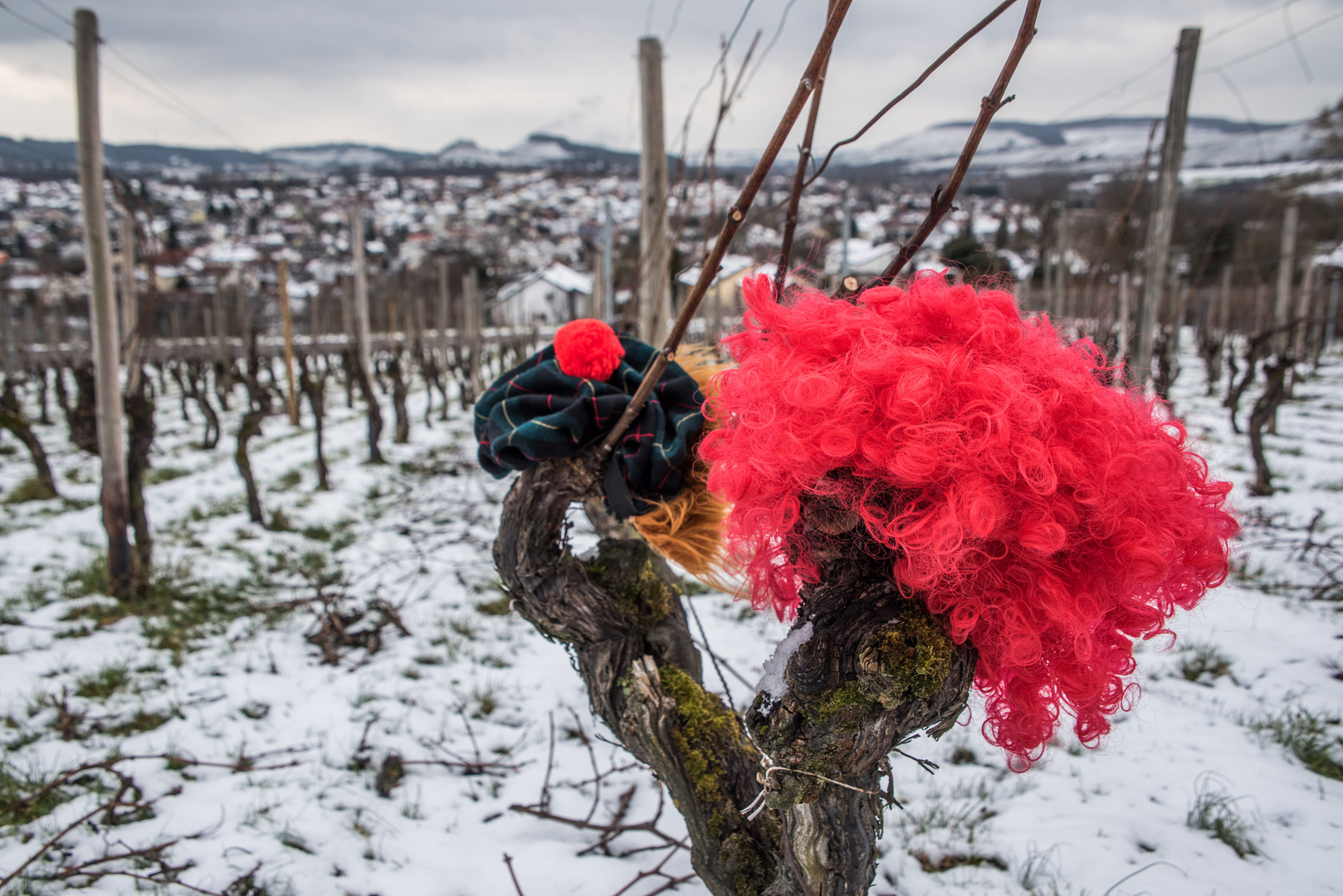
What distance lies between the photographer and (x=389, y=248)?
5947 cm

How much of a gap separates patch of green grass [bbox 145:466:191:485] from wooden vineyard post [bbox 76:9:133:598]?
4025 millimetres

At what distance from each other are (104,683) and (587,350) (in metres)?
3.37

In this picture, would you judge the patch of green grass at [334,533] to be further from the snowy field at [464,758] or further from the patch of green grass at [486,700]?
the patch of green grass at [486,700]

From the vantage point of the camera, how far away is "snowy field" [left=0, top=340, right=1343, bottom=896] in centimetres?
196

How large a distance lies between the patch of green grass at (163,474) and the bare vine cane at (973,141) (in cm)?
909

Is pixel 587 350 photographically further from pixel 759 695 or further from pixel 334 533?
pixel 334 533

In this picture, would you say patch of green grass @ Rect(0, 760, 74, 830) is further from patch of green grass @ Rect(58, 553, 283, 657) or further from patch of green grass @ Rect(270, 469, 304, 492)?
patch of green grass @ Rect(270, 469, 304, 492)

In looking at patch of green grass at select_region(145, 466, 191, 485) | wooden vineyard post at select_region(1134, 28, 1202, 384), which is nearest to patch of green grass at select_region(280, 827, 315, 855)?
wooden vineyard post at select_region(1134, 28, 1202, 384)

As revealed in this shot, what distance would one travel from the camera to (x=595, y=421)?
4.84 feet

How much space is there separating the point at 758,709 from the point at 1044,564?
50 centimetres

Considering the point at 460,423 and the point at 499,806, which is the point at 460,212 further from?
the point at 499,806

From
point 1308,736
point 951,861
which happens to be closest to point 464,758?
point 951,861

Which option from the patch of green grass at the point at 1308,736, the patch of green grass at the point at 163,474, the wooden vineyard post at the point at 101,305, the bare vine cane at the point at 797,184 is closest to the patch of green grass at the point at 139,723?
the wooden vineyard post at the point at 101,305

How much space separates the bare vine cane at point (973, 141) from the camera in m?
0.77
